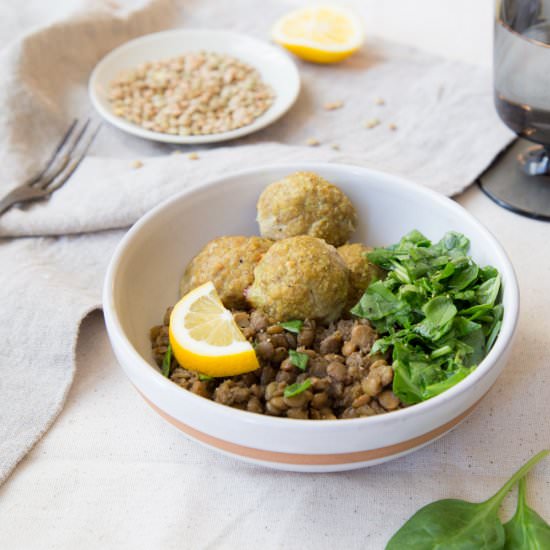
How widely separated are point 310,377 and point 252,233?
2.50 ft

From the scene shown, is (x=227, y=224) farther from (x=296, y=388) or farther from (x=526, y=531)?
(x=526, y=531)

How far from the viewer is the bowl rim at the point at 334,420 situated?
1.49 metres

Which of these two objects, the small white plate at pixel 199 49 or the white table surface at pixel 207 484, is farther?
the small white plate at pixel 199 49

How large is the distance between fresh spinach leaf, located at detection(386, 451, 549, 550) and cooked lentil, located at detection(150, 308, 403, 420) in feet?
0.80

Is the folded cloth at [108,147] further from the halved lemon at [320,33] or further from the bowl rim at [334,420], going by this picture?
the bowl rim at [334,420]

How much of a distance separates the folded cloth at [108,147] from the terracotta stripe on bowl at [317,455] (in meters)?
0.56

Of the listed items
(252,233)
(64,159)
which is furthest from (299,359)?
(64,159)

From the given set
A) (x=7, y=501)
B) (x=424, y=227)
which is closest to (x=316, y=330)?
(x=424, y=227)

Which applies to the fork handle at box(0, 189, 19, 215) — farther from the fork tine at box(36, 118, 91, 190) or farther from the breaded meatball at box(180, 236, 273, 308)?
the breaded meatball at box(180, 236, 273, 308)

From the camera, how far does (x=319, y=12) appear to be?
A: 3.71 m

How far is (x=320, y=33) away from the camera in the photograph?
11.8 ft

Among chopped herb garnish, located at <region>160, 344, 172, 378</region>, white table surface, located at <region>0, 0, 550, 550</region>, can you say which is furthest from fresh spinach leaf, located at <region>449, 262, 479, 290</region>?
chopped herb garnish, located at <region>160, 344, 172, 378</region>

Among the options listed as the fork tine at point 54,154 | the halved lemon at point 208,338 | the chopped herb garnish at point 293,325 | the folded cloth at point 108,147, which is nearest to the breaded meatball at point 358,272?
the chopped herb garnish at point 293,325

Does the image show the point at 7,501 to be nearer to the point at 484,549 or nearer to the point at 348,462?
the point at 348,462
